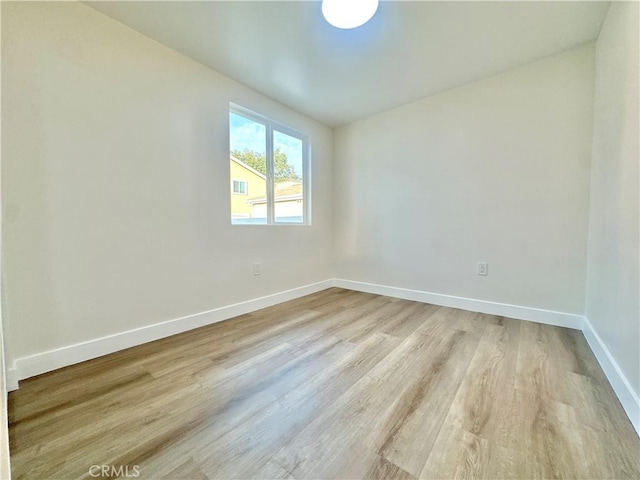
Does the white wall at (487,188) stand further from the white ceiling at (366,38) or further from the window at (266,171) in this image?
the window at (266,171)

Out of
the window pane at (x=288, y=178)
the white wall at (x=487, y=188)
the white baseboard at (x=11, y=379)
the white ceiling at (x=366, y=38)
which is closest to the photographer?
the white baseboard at (x=11, y=379)

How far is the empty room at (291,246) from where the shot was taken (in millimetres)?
1039

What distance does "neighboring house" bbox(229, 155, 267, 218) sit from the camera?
2.43 meters

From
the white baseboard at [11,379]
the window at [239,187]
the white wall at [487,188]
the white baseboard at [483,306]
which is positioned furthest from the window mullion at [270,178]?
the white baseboard at [11,379]

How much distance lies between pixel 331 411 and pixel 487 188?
2.35 meters

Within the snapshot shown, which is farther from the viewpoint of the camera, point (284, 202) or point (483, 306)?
point (284, 202)

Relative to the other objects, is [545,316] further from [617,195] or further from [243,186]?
[243,186]

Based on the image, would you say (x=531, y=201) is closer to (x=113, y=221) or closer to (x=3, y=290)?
(x=113, y=221)

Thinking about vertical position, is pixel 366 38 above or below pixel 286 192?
above

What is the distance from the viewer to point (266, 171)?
2781mm

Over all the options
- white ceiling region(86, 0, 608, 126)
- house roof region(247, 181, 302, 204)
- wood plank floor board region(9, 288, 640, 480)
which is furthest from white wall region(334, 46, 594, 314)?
house roof region(247, 181, 302, 204)

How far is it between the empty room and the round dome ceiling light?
0.03 m

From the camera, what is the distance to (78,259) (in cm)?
159

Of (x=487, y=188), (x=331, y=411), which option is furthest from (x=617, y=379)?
(x=487, y=188)
